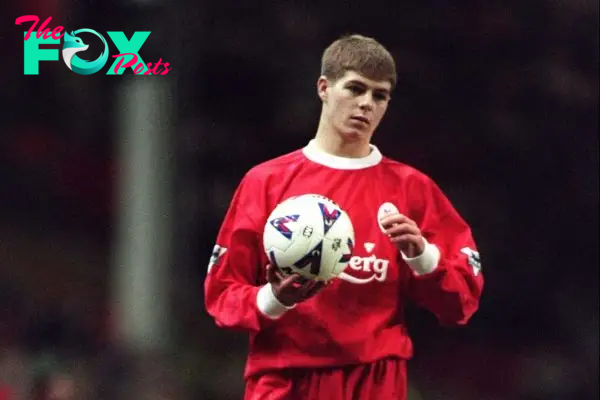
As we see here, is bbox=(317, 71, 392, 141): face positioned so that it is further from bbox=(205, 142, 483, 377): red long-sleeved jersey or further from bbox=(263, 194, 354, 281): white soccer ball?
bbox=(263, 194, 354, 281): white soccer ball

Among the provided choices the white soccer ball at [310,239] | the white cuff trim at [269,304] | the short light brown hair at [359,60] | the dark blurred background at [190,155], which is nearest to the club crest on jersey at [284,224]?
the white soccer ball at [310,239]

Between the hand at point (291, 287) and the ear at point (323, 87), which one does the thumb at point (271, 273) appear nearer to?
the hand at point (291, 287)

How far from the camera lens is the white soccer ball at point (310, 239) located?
1.52 metres

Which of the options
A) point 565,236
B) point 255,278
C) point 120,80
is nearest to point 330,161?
point 255,278

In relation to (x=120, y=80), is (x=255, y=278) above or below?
below

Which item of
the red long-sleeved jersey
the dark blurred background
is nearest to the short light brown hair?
the red long-sleeved jersey

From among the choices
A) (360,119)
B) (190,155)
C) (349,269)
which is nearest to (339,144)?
(360,119)

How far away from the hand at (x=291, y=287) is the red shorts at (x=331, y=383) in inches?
6.7

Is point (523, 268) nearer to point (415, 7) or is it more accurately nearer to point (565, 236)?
point (565, 236)

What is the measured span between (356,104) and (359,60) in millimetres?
78

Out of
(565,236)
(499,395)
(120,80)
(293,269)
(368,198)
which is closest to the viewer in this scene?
(293,269)

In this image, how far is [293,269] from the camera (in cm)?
154

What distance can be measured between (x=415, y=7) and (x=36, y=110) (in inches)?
38.4

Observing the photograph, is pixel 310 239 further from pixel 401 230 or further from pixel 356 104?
pixel 356 104
